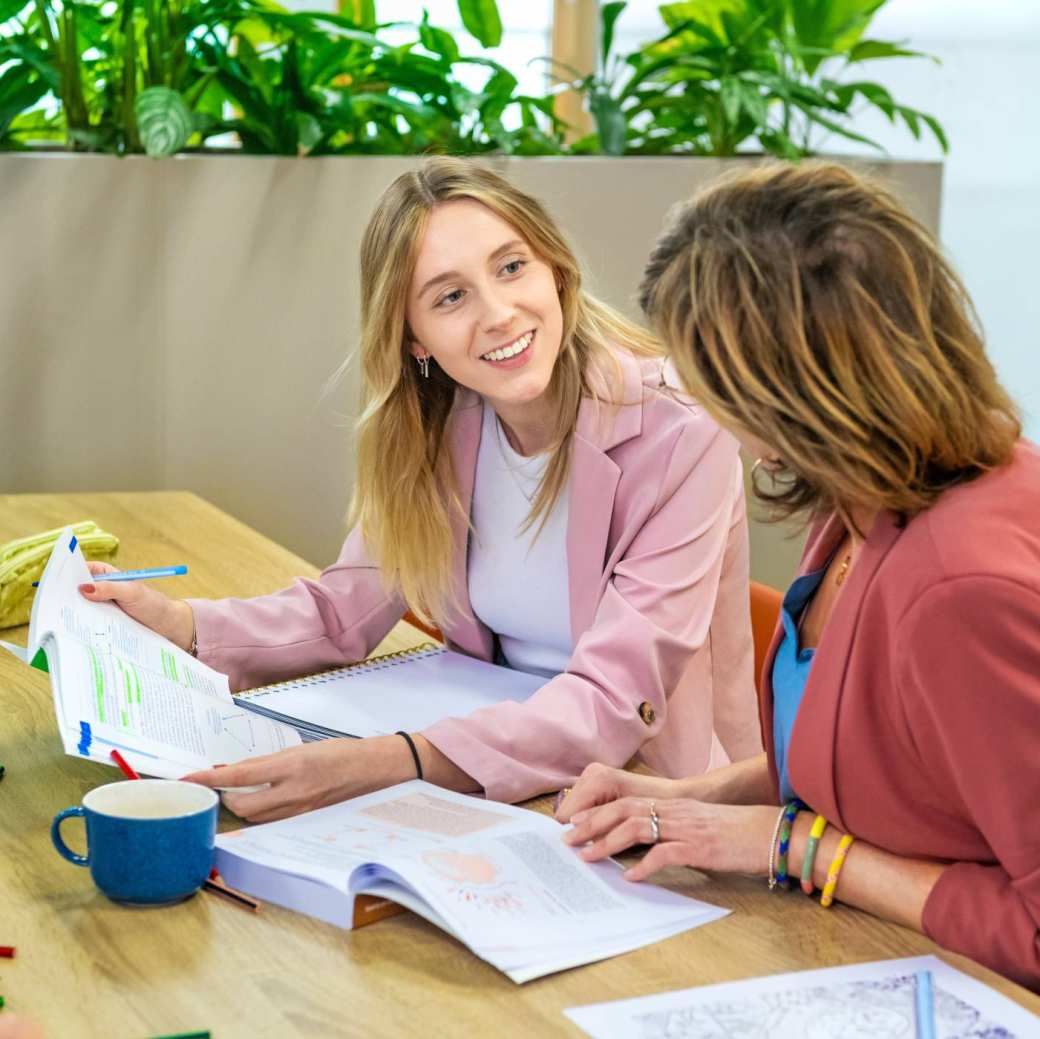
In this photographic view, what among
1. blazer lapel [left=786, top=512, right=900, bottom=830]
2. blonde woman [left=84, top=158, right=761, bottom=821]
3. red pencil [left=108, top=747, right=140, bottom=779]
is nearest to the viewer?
blazer lapel [left=786, top=512, right=900, bottom=830]

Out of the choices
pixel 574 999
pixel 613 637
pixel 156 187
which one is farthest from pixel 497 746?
pixel 156 187

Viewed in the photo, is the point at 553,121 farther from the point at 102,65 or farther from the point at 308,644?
the point at 308,644

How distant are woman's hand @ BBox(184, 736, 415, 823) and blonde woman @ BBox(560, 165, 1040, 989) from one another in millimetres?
309

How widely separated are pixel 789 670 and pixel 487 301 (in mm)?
623

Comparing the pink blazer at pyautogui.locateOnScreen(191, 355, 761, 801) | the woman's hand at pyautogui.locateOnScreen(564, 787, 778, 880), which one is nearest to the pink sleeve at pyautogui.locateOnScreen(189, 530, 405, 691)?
the pink blazer at pyautogui.locateOnScreen(191, 355, 761, 801)

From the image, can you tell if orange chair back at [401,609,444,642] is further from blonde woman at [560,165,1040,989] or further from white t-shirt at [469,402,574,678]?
blonde woman at [560,165,1040,989]

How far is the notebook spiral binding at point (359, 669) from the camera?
1.74 m

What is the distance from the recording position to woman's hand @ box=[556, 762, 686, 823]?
1.37m

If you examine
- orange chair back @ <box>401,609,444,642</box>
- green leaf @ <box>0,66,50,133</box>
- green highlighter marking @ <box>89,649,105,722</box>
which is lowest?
orange chair back @ <box>401,609,444,642</box>

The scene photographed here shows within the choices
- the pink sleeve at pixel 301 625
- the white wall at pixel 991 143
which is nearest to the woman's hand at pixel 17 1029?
the pink sleeve at pixel 301 625

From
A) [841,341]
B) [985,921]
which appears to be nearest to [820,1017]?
[985,921]

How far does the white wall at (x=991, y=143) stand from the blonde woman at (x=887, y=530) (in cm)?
289

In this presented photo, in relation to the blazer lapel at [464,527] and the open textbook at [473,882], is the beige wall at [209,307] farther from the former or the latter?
the open textbook at [473,882]

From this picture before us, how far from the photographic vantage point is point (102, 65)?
10.4ft
